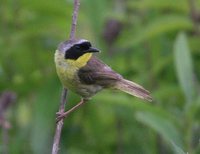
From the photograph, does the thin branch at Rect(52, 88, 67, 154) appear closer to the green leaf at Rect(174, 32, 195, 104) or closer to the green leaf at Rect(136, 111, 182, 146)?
the green leaf at Rect(136, 111, 182, 146)

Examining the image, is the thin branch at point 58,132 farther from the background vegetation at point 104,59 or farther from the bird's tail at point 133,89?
the background vegetation at point 104,59

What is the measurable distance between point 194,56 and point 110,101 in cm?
114

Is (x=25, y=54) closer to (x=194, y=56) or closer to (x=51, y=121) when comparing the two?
(x=51, y=121)

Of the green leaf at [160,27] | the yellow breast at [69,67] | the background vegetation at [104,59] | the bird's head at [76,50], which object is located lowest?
the background vegetation at [104,59]

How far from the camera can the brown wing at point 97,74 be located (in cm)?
427

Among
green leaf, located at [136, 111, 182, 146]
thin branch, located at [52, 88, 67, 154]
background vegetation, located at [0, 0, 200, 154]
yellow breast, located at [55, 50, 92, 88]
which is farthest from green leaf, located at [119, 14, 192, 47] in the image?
thin branch, located at [52, 88, 67, 154]

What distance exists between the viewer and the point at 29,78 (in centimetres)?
530

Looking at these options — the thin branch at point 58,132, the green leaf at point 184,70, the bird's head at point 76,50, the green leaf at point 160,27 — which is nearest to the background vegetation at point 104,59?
the green leaf at point 160,27

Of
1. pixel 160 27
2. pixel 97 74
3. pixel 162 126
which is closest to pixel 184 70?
pixel 162 126

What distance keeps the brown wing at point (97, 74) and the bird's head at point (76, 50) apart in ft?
0.21

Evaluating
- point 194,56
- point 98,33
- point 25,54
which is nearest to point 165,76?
point 194,56

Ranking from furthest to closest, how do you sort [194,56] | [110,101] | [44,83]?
[194,56] < [44,83] < [110,101]

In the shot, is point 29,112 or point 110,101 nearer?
point 110,101

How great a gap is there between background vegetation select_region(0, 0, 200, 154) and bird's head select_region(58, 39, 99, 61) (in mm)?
688
